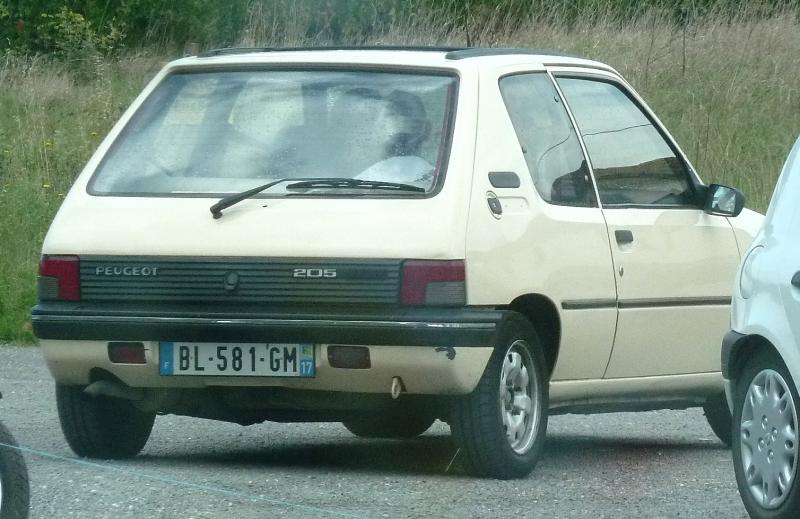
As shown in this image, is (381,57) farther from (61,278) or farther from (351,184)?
(61,278)

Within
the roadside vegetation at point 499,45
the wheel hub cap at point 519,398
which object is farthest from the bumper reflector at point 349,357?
the roadside vegetation at point 499,45

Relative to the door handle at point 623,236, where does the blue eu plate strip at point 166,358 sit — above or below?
below

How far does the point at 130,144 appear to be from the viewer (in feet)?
24.8

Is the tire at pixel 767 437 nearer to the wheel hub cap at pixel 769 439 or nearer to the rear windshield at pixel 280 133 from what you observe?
the wheel hub cap at pixel 769 439

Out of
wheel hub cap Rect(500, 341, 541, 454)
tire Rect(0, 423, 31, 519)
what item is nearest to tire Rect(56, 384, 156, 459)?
wheel hub cap Rect(500, 341, 541, 454)

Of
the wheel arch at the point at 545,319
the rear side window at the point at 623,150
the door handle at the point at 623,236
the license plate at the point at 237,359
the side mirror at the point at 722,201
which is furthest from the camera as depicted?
the side mirror at the point at 722,201

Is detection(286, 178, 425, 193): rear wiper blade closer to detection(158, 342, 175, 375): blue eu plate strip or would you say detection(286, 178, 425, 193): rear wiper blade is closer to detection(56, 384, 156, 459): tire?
detection(158, 342, 175, 375): blue eu plate strip

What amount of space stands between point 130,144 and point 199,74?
1.46ft

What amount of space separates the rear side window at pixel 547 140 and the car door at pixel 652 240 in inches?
4.9

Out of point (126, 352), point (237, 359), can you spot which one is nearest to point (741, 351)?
point (237, 359)

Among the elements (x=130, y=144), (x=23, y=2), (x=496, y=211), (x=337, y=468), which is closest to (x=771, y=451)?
(x=496, y=211)

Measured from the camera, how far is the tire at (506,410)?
7.01 metres

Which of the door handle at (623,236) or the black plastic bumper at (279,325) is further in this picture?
the door handle at (623,236)

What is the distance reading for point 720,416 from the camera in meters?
8.79
